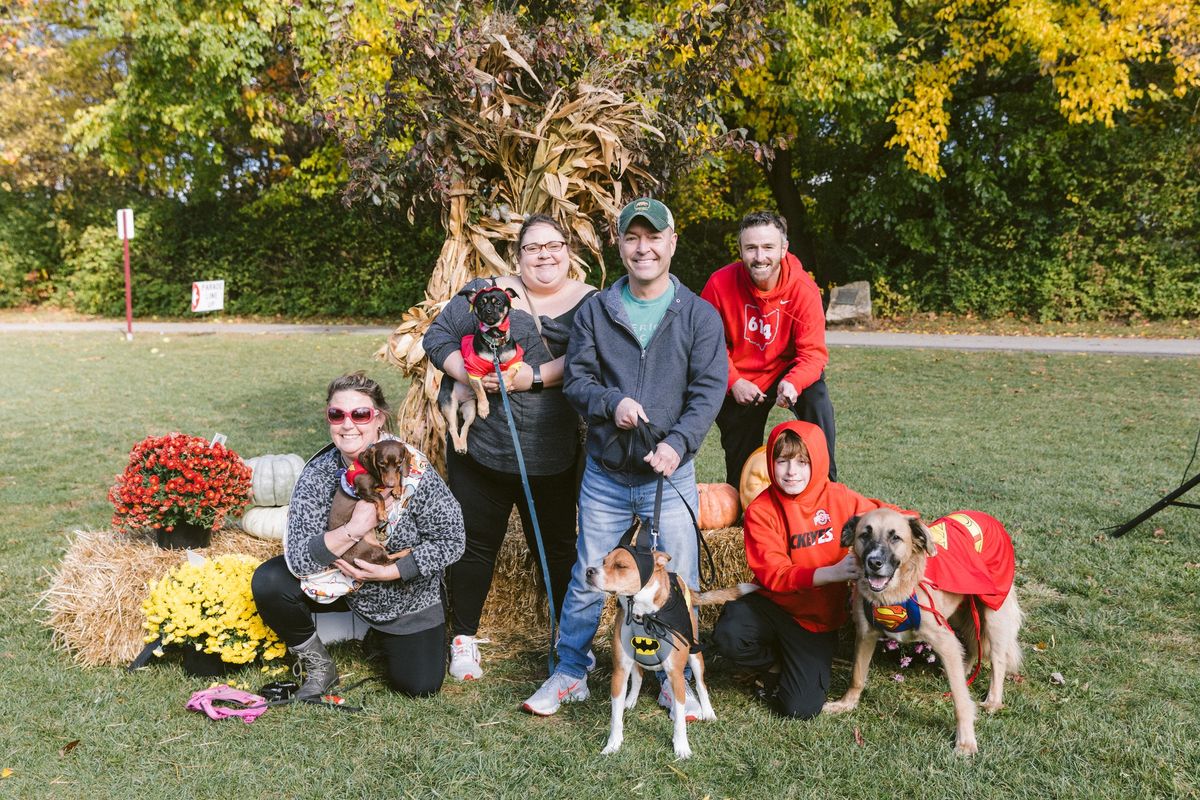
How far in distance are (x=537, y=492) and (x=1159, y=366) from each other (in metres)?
11.0

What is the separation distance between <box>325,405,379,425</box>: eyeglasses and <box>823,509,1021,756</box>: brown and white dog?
6.71 ft

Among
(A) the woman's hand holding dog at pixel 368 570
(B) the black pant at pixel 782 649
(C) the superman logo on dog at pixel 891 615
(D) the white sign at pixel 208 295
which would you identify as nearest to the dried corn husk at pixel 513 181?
(A) the woman's hand holding dog at pixel 368 570

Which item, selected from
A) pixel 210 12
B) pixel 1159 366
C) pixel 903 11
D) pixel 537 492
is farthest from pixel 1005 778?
pixel 210 12

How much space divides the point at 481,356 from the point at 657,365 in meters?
0.75

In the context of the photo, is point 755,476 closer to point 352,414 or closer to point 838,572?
point 838,572

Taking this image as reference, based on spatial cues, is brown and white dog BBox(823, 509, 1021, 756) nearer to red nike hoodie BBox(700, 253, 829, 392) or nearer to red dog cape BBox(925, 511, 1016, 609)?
red dog cape BBox(925, 511, 1016, 609)

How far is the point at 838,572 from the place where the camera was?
3.26m

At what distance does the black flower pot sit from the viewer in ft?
14.9

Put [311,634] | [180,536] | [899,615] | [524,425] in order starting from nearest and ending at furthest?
[899,615], [524,425], [311,634], [180,536]

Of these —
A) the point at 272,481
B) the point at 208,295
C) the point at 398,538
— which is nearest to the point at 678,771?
the point at 398,538

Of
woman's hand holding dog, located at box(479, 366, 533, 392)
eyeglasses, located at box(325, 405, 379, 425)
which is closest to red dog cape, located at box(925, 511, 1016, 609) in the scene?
woman's hand holding dog, located at box(479, 366, 533, 392)

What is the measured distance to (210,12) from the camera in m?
14.2

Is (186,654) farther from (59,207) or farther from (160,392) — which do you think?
(59,207)

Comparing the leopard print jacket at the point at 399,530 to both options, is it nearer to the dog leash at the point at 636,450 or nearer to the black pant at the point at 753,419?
the dog leash at the point at 636,450
